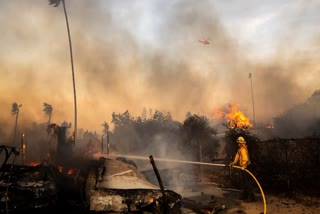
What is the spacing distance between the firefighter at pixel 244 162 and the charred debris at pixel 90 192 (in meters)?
2.39

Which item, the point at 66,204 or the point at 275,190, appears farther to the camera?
the point at 275,190

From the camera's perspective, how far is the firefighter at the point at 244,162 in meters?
9.81

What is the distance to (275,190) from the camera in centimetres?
1256

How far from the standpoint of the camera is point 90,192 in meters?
7.12

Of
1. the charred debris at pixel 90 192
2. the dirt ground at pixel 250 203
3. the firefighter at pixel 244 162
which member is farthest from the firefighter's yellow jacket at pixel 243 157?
the charred debris at pixel 90 192

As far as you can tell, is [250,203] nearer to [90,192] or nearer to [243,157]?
[243,157]

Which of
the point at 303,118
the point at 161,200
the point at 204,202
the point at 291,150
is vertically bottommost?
the point at 204,202

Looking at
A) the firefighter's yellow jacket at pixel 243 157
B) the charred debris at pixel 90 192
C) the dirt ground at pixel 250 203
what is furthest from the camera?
the firefighter's yellow jacket at pixel 243 157

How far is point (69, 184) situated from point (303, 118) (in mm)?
40274

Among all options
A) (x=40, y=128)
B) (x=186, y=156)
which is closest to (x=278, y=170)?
(x=186, y=156)

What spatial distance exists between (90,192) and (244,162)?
584cm

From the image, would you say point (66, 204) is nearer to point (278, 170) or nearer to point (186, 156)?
point (278, 170)

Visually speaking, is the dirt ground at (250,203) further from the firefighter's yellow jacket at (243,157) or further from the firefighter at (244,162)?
the firefighter's yellow jacket at (243,157)

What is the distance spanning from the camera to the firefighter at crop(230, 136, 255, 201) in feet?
32.2
